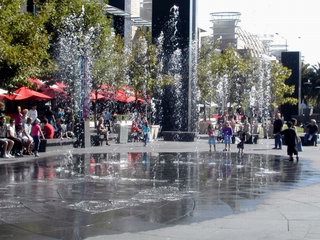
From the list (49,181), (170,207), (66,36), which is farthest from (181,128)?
(170,207)

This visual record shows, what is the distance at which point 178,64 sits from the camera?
3088cm

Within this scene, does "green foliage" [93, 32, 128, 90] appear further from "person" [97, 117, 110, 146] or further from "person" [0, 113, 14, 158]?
"person" [0, 113, 14, 158]

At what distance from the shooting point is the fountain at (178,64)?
3009 cm

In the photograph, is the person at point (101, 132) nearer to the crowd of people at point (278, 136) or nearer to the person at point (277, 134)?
the crowd of people at point (278, 136)

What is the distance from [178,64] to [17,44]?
13234 mm

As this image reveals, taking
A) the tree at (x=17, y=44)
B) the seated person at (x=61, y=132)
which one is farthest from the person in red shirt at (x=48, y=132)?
the tree at (x=17, y=44)

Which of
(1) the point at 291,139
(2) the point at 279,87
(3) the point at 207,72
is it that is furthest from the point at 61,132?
(2) the point at 279,87

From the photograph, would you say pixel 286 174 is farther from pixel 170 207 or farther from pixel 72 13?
pixel 72 13

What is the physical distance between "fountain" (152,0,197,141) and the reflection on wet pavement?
11.7 m

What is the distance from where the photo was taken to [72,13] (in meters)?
27.8

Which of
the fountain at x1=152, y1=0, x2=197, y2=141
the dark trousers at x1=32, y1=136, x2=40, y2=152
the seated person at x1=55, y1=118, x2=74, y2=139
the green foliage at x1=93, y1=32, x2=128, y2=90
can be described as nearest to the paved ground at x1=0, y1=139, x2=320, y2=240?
the dark trousers at x1=32, y1=136, x2=40, y2=152

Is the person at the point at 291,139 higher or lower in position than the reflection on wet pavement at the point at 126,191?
higher

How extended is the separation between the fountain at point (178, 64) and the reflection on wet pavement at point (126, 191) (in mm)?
11730

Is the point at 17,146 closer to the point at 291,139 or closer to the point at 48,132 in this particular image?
the point at 48,132
